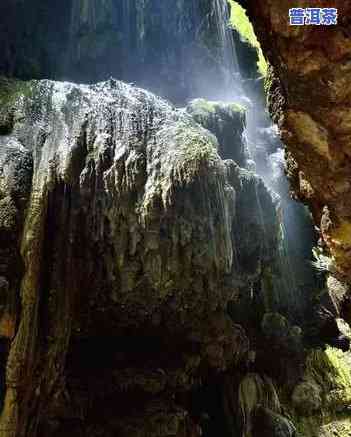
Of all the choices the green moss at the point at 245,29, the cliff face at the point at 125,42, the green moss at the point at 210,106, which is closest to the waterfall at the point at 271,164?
the cliff face at the point at 125,42

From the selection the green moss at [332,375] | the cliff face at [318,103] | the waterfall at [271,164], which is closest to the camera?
the cliff face at [318,103]

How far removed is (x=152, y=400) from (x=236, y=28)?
11.8m

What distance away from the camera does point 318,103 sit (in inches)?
102

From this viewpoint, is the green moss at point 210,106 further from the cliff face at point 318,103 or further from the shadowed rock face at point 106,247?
the cliff face at point 318,103

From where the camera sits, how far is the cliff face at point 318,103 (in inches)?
93.9

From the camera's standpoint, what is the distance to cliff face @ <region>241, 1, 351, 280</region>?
2.38 meters

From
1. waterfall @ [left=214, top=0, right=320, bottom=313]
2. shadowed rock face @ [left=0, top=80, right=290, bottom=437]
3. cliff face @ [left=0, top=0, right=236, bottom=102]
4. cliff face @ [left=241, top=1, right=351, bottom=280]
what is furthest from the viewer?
waterfall @ [left=214, top=0, right=320, bottom=313]

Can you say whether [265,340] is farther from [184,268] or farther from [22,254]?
[22,254]

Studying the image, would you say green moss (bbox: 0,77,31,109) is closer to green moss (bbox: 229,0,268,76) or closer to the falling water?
the falling water

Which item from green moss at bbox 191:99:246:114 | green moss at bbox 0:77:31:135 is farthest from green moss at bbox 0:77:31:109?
green moss at bbox 191:99:246:114

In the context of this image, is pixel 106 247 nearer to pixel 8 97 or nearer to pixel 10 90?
pixel 8 97

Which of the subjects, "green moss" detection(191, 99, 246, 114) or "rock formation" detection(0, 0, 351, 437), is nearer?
"rock formation" detection(0, 0, 351, 437)

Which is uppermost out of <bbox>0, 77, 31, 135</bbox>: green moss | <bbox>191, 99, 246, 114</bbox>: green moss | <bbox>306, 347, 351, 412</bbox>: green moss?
<bbox>191, 99, 246, 114</bbox>: green moss

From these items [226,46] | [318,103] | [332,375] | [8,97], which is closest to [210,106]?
[226,46]
